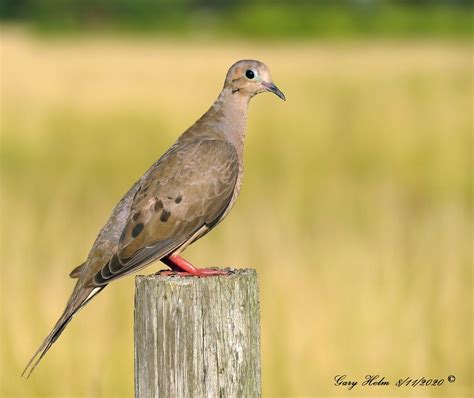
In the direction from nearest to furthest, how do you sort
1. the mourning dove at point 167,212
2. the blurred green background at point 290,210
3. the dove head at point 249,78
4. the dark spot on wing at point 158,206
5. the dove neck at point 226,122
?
the mourning dove at point 167,212, the dark spot on wing at point 158,206, the dove neck at point 226,122, the dove head at point 249,78, the blurred green background at point 290,210

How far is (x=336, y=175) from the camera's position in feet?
41.1

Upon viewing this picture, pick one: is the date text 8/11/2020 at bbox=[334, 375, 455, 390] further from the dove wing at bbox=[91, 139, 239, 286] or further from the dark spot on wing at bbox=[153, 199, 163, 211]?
the dark spot on wing at bbox=[153, 199, 163, 211]

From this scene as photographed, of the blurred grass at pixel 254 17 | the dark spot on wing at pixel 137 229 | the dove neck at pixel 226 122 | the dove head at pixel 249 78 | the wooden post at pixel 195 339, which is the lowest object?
the wooden post at pixel 195 339

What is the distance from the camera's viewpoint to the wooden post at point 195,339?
361 centimetres

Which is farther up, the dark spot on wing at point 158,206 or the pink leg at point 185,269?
the dark spot on wing at point 158,206

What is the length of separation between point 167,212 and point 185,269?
1.01 feet

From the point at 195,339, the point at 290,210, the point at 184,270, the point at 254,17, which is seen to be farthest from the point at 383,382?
the point at 254,17

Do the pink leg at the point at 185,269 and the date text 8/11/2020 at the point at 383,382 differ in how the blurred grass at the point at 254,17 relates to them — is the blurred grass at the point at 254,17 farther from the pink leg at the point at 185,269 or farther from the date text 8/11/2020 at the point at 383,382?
the pink leg at the point at 185,269

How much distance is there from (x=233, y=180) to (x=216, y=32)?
5252 centimetres

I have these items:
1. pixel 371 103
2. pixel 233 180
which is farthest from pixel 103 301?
pixel 371 103

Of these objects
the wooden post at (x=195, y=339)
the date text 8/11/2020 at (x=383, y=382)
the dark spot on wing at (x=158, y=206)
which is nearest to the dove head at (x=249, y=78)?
the dark spot on wing at (x=158, y=206)

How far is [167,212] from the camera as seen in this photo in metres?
4.51

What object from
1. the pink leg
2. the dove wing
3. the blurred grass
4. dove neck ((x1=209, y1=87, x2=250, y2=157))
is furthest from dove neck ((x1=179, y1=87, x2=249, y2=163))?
the blurred grass

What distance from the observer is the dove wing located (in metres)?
4.42
